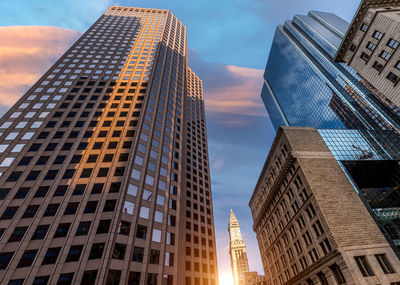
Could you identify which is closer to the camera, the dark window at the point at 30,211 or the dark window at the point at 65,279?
the dark window at the point at 65,279

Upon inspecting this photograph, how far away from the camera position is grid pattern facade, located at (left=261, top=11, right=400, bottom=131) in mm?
70250

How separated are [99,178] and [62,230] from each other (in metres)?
10.7

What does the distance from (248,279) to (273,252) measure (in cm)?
8620

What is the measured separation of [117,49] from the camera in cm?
7744

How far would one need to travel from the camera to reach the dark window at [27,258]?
1207 inches

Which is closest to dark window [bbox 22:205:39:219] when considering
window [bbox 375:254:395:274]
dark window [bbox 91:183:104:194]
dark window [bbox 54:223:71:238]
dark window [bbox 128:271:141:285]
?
dark window [bbox 54:223:71:238]

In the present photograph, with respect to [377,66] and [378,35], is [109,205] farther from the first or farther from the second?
[378,35]

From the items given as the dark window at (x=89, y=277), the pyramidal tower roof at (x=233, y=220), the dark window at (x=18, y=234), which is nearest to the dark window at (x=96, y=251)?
the dark window at (x=89, y=277)

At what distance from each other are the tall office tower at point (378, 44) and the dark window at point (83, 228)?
54.1 meters

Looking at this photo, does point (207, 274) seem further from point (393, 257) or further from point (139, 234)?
point (393, 257)

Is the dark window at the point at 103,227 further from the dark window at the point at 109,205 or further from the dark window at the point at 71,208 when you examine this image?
the dark window at the point at 71,208

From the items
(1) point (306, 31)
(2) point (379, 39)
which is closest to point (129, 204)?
→ (2) point (379, 39)

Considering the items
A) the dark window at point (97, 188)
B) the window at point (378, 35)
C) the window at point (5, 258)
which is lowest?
the window at point (5, 258)

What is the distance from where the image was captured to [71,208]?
37.1 meters
